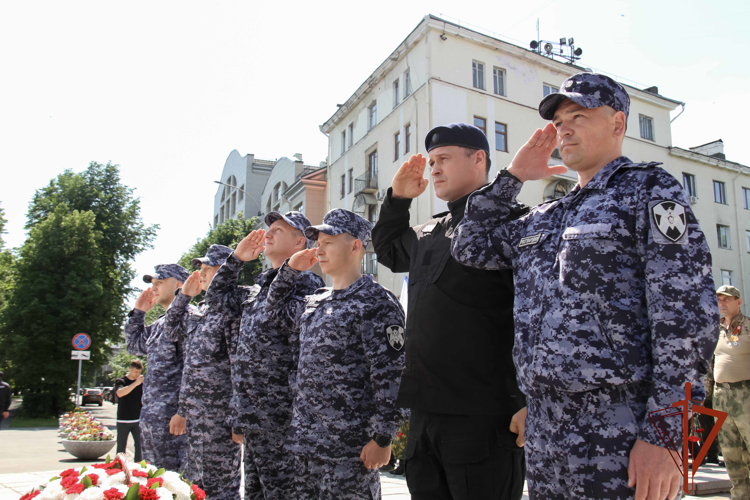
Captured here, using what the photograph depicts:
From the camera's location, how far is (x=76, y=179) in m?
30.5

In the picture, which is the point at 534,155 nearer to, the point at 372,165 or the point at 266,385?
the point at 266,385

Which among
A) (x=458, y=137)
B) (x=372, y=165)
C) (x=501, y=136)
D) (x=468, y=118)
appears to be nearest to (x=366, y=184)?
(x=372, y=165)

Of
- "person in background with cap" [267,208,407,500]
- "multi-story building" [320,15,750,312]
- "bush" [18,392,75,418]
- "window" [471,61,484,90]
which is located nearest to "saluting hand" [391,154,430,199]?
"person in background with cap" [267,208,407,500]

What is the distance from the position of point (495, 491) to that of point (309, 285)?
241 cm

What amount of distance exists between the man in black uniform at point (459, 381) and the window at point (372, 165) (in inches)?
Result: 948

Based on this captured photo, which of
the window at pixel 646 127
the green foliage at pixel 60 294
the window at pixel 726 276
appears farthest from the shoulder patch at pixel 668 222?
the window at pixel 726 276

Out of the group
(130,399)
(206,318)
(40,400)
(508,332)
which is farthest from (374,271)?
(508,332)

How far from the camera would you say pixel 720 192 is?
31000 mm

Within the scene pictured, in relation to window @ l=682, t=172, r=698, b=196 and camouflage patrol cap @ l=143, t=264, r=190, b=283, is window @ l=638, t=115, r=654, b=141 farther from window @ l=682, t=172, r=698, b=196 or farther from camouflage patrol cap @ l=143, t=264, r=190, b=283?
camouflage patrol cap @ l=143, t=264, r=190, b=283

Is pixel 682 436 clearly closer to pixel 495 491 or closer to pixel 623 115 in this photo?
pixel 495 491

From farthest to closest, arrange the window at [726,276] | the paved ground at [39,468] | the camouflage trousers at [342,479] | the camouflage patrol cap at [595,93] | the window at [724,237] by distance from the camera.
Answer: the window at [724,237] → the window at [726,276] → the paved ground at [39,468] → the camouflage trousers at [342,479] → the camouflage patrol cap at [595,93]

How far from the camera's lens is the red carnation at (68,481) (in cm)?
264

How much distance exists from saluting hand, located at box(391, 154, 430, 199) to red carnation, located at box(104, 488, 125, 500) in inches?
79.6

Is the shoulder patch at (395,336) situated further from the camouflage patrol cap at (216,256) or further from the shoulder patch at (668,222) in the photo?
the camouflage patrol cap at (216,256)
